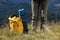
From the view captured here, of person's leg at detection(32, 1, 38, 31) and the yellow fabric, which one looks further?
the yellow fabric

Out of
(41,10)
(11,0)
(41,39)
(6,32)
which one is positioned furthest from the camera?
(11,0)

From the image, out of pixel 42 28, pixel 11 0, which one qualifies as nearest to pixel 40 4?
pixel 42 28

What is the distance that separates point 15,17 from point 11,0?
3701 cm

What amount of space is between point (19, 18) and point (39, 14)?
476 mm

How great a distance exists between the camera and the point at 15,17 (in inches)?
259

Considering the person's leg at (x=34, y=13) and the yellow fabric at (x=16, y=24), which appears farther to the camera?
the yellow fabric at (x=16, y=24)

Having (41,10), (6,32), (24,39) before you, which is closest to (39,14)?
(41,10)

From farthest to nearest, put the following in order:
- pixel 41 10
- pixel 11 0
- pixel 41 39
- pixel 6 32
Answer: pixel 11 0
pixel 41 10
pixel 6 32
pixel 41 39

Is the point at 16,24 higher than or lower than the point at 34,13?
lower

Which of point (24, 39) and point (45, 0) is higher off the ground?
point (45, 0)

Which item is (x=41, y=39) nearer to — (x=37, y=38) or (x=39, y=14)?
(x=37, y=38)

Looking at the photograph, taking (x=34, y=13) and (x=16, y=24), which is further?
(x=16, y=24)

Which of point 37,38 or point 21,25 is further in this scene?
point 21,25

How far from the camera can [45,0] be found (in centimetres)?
629
